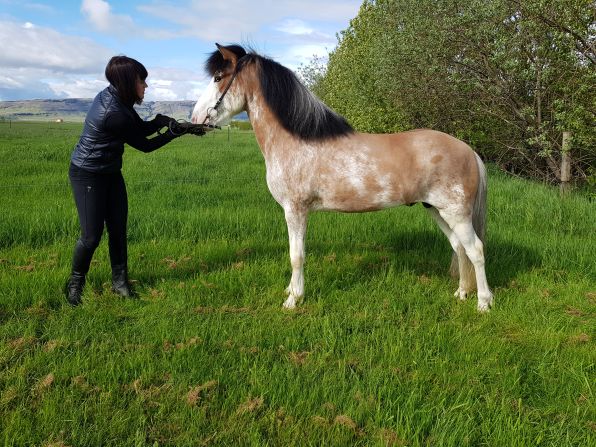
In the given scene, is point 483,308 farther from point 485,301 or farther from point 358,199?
point 358,199

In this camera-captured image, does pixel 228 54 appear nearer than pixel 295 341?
No

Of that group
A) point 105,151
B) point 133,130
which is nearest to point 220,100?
point 133,130

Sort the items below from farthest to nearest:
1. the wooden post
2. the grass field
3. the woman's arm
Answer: the wooden post
the woman's arm
the grass field

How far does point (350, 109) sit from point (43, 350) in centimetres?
2240

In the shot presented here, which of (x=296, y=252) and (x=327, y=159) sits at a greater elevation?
(x=327, y=159)

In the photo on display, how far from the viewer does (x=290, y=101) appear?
4453 millimetres

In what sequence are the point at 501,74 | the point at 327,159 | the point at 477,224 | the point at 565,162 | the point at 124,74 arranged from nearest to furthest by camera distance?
1. the point at 124,74
2. the point at 327,159
3. the point at 477,224
4. the point at 565,162
5. the point at 501,74

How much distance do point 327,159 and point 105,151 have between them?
89.8 inches

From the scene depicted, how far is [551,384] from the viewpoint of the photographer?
10.5 feet

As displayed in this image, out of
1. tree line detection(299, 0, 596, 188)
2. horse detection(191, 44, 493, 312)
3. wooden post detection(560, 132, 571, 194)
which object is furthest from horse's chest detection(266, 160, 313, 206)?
wooden post detection(560, 132, 571, 194)

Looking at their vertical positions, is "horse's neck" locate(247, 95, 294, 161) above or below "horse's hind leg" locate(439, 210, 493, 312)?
above

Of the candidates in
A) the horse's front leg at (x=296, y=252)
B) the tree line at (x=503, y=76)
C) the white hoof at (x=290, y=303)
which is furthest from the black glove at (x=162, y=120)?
the tree line at (x=503, y=76)

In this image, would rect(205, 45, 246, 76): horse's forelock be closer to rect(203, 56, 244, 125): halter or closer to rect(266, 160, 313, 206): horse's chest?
rect(203, 56, 244, 125): halter

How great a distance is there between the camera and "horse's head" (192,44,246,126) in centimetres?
451
